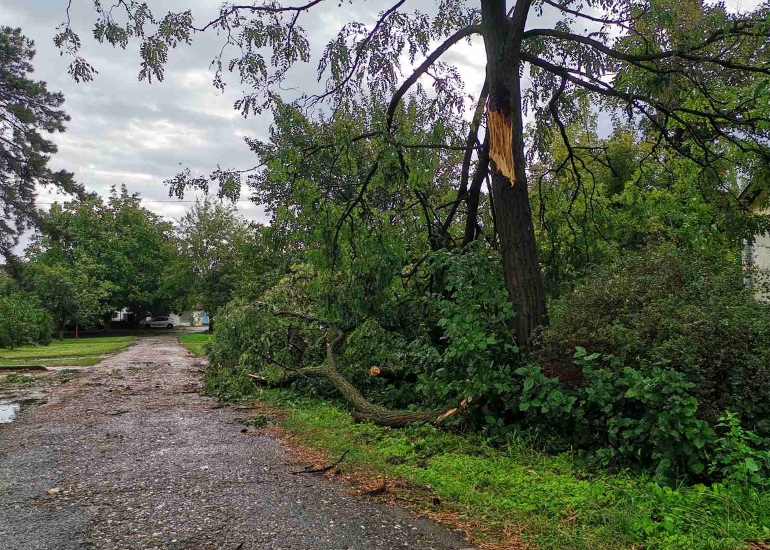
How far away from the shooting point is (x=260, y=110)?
749 cm

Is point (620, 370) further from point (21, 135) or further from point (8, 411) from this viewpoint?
point (21, 135)

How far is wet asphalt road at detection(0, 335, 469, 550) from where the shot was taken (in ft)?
11.1

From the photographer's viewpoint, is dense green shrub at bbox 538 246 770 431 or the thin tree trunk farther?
the thin tree trunk

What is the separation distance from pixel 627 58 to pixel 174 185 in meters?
5.70

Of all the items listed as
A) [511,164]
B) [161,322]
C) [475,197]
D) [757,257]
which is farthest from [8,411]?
[161,322]

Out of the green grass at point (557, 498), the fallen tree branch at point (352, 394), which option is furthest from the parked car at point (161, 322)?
the green grass at point (557, 498)

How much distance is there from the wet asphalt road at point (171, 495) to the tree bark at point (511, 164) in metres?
2.87

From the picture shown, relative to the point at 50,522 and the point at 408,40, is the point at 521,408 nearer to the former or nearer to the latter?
the point at 50,522

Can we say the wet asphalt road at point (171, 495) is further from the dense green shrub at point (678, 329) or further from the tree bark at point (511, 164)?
the tree bark at point (511, 164)

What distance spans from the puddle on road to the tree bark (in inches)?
283

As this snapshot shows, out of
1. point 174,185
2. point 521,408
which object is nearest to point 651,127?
point 521,408

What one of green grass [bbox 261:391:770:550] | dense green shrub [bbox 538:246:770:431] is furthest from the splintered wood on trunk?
green grass [bbox 261:391:770:550]

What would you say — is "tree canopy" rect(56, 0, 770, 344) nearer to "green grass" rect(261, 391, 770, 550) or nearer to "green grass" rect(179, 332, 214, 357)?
"green grass" rect(261, 391, 770, 550)

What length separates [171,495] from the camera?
167 inches
